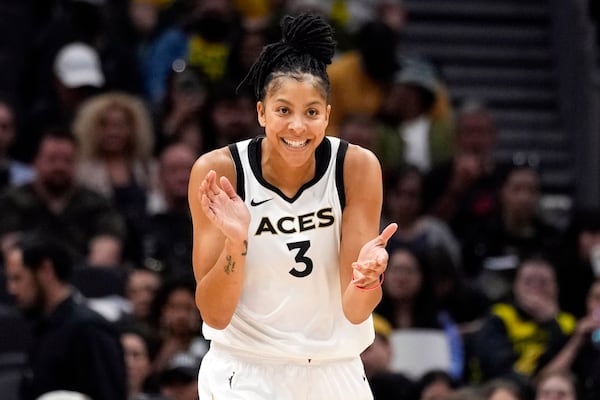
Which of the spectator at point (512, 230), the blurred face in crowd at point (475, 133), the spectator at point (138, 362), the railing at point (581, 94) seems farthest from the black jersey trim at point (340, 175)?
the railing at point (581, 94)

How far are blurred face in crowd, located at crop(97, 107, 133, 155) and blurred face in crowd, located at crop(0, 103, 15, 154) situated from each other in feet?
2.16

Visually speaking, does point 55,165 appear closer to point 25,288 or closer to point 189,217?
point 189,217

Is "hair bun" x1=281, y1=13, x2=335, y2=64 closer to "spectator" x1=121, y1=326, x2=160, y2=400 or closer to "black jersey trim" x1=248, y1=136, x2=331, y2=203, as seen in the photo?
"black jersey trim" x1=248, y1=136, x2=331, y2=203

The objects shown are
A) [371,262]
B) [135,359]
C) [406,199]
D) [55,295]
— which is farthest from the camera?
[406,199]

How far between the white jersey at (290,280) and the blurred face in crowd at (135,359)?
349 cm

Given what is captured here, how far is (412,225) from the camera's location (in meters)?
10.8

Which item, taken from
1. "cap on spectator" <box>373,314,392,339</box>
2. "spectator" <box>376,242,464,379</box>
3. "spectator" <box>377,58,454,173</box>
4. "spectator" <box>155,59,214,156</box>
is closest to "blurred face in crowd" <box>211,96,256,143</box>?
"spectator" <box>155,59,214,156</box>

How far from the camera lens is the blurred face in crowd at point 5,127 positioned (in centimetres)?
1038

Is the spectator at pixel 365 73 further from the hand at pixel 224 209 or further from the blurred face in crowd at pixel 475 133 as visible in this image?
the hand at pixel 224 209

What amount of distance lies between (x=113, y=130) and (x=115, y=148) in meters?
0.14

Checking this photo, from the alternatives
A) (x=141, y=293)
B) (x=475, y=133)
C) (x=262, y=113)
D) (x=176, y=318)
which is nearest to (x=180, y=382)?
(x=176, y=318)

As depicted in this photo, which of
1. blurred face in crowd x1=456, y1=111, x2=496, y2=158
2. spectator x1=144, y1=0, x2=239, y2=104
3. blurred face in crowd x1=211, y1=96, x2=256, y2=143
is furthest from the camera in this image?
spectator x1=144, y1=0, x2=239, y2=104

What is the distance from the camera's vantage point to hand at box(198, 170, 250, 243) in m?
4.91

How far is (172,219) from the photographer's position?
10344 mm
